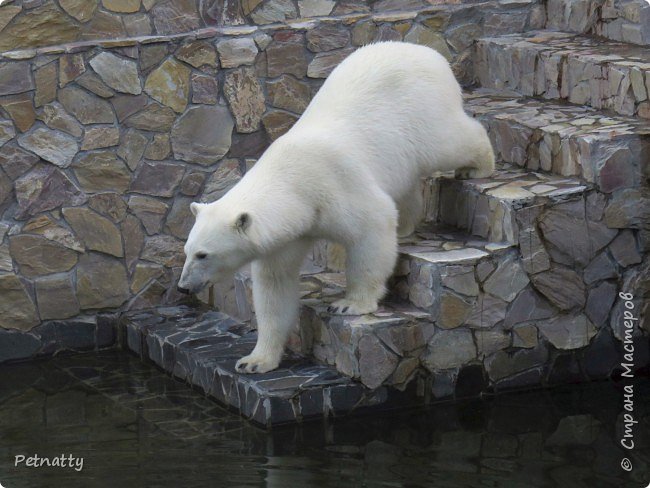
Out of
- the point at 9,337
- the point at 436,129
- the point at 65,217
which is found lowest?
the point at 9,337

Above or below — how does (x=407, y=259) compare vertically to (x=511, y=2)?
below

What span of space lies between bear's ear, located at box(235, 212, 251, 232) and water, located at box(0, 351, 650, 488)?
1.07 meters

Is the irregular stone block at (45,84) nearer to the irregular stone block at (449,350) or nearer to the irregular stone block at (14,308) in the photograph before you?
the irregular stone block at (14,308)

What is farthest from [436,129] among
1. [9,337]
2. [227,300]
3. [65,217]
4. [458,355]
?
[9,337]

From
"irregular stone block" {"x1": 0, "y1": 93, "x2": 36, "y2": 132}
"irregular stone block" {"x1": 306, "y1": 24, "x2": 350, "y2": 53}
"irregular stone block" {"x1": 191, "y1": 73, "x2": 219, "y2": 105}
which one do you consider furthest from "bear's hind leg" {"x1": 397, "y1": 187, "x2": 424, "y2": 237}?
"irregular stone block" {"x1": 0, "y1": 93, "x2": 36, "y2": 132}

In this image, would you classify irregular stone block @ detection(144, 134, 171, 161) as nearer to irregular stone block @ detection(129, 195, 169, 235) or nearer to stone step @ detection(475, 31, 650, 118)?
irregular stone block @ detection(129, 195, 169, 235)

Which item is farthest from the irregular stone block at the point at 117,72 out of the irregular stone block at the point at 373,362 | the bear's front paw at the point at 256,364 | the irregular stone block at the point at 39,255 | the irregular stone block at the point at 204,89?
the irregular stone block at the point at 373,362

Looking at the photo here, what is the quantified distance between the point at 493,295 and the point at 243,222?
5.06ft

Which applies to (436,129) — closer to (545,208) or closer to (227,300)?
(545,208)

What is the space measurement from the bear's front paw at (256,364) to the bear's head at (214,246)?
2.37 feet

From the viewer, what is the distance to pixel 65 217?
854 centimetres

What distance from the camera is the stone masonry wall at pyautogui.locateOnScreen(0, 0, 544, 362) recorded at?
27.4 feet

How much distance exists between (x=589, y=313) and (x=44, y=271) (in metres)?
3.26

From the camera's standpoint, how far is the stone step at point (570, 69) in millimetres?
8211
